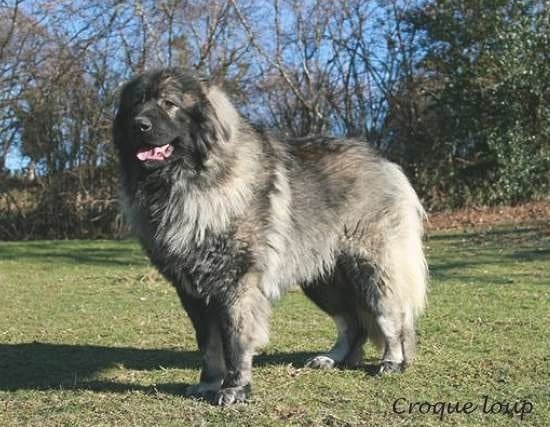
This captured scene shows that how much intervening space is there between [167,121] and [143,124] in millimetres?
176

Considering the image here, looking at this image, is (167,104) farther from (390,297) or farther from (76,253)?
(76,253)

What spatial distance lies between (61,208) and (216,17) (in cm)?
719

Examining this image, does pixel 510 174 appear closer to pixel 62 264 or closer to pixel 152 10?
pixel 152 10


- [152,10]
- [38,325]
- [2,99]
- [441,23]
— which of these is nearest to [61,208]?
[2,99]

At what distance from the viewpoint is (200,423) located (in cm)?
391

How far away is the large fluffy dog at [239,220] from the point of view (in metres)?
4.40

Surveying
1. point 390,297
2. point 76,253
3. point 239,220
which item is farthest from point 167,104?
point 76,253

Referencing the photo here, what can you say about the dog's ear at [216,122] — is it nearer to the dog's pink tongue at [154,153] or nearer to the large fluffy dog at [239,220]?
the large fluffy dog at [239,220]

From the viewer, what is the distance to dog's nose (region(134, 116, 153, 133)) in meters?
4.21

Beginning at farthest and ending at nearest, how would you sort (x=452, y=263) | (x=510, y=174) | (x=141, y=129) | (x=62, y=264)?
(x=510, y=174) → (x=62, y=264) → (x=452, y=263) → (x=141, y=129)

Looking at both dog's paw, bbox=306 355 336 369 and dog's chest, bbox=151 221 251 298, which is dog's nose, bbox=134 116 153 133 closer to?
dog's chest, bbox=151 221 251 298

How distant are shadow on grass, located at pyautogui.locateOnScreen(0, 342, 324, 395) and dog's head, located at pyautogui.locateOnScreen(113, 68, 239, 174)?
1539 millimetres

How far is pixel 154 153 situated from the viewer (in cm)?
436

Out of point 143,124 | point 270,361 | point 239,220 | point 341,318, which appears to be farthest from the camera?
point 341,318
